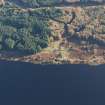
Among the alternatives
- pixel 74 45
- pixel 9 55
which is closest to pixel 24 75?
pixel 9 55

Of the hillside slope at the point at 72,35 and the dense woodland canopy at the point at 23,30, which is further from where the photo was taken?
the dense woodland canopy at the point at 23,30

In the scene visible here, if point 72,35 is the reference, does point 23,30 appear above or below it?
above

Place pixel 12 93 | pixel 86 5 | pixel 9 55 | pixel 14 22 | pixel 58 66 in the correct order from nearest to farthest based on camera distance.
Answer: pixel 12 93
pixel 58 66
pixel 9 55
pixel 14 22
pixel 86 5

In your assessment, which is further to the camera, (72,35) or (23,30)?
(72,35)

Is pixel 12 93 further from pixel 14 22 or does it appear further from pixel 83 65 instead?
pixel 14 22

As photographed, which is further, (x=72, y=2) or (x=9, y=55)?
(x=72, y=2)

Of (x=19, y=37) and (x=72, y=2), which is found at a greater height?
(x=72, y=2)

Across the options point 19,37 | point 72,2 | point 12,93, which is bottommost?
point 12,93

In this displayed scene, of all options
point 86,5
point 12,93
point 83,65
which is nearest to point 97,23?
point 86,5

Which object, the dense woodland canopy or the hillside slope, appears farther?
the dense woodland canopy

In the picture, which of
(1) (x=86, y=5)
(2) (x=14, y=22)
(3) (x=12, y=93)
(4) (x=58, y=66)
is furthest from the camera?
(1) (x=86, y=5)
